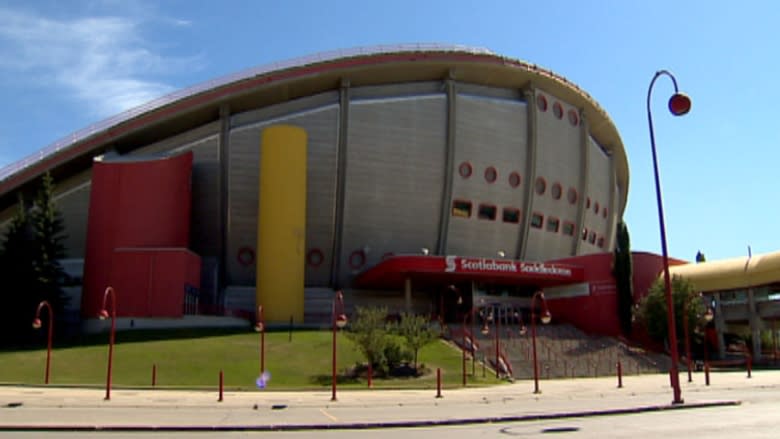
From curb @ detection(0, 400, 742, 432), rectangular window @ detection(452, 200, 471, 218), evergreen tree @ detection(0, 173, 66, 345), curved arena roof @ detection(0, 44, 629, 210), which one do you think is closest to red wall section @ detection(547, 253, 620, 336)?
rectangular window @ detection(452, 200, 471, 218)

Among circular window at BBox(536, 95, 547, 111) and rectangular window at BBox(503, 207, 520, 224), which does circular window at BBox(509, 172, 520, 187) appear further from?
circular window at BBox(536, 95, 547, 111)

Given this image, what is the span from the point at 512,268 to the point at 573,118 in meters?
19.6

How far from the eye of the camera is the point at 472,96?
56.5 metres

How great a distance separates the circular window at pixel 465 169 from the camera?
5459 cm

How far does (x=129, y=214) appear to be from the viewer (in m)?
45.4

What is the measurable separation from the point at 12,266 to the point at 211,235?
13814 millimetres

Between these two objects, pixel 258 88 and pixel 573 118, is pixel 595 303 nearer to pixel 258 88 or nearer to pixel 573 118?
pixel 573 118

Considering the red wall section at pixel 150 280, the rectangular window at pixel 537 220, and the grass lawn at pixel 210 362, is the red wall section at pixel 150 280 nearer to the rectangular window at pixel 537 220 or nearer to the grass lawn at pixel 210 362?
the grass lawn at pixel 210 362

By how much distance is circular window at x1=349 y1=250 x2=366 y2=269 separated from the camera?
53062 mm

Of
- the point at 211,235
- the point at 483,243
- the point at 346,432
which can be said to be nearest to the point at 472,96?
the point at 483,243

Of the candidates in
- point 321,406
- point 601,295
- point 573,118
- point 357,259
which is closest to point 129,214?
point 357,259

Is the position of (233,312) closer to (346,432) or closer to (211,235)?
(211,235)

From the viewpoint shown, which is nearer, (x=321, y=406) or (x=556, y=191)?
(x=321, y=406)

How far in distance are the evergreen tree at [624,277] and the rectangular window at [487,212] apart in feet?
33.3
